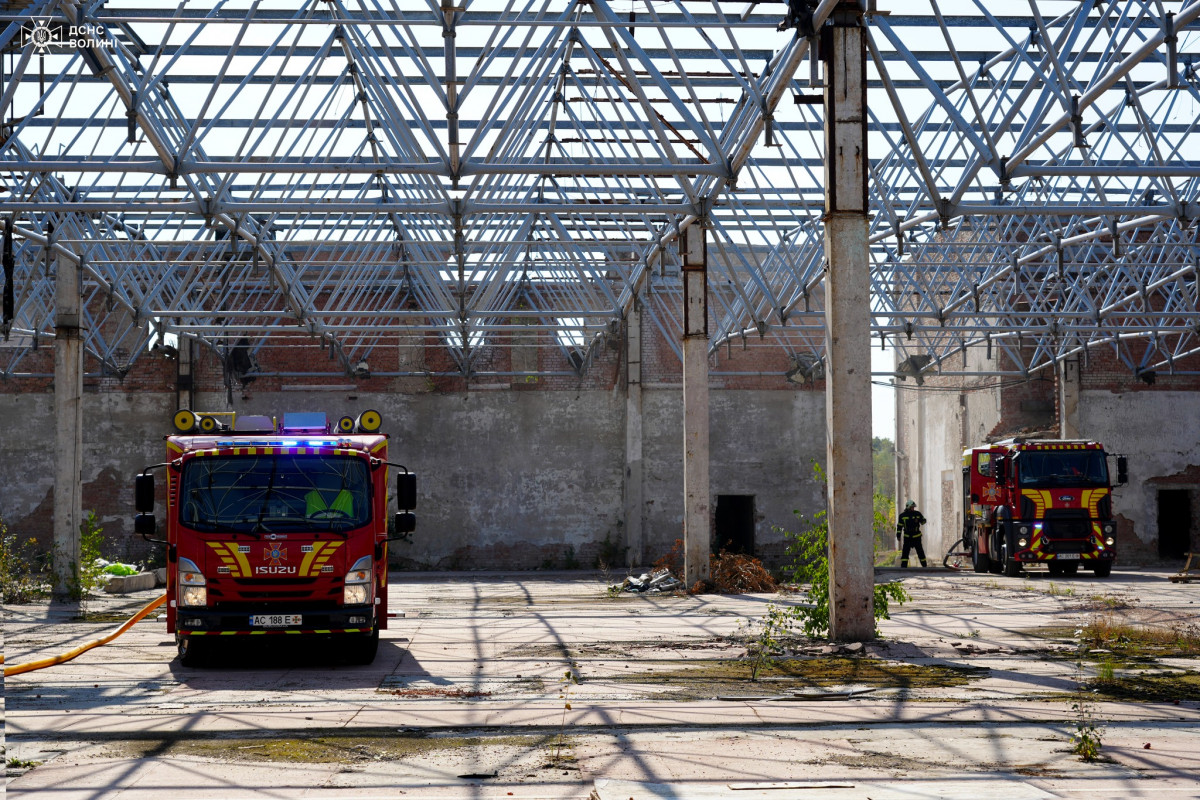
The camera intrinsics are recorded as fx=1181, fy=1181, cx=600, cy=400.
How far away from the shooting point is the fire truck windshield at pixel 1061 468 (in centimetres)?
2427

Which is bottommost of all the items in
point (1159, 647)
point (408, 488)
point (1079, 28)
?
point (1159, 647)

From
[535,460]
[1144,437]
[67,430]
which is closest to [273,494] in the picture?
[67,430]

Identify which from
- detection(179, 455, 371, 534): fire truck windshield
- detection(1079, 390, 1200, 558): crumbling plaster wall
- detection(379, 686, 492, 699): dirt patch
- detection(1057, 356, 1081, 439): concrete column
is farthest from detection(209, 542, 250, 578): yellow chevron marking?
detection(1079, 390, 1200, 558): crumbling plaster wall

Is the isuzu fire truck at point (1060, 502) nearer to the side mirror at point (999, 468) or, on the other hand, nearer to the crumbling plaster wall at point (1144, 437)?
the side mirror at point (999, 468)

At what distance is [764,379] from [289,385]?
1266 centimetres

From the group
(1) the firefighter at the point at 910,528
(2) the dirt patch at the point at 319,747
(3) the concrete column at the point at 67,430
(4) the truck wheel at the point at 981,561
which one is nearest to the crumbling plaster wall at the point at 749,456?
(1) the firefighter at the point at 910,528

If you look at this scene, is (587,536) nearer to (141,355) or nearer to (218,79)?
(141,355)

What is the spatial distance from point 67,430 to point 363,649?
10554 mm

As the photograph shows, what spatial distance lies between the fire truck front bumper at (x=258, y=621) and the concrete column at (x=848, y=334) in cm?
479

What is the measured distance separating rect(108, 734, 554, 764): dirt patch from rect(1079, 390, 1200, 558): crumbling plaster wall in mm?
27630

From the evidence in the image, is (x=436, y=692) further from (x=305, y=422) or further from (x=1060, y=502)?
(x=1060, y=502)

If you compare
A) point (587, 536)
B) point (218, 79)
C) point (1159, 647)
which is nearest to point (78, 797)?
point (218, 79)

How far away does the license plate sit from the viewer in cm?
1080

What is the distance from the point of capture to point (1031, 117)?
43.6 ft
